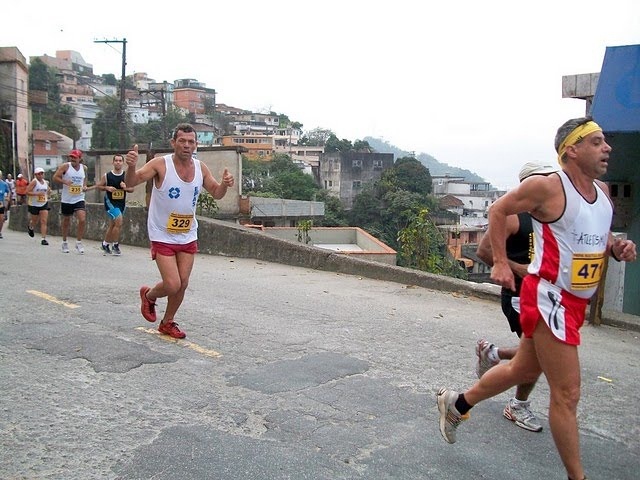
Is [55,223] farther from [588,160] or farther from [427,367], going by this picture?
[588,160]

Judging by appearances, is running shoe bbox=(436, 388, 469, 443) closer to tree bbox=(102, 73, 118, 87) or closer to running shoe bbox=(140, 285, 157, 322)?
running shoe bbox=(140, 285, 157, 322)

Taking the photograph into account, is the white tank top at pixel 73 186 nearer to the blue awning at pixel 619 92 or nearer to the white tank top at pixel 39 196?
the white tank top at pixel 39 196

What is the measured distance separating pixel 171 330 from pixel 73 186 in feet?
22.4

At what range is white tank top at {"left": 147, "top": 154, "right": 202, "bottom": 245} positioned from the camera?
18.3ft

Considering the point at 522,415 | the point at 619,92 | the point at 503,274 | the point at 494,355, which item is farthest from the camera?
the point at 619,92

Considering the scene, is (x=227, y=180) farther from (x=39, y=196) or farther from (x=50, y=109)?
(x=50, y=109)

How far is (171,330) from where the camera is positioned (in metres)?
5.65

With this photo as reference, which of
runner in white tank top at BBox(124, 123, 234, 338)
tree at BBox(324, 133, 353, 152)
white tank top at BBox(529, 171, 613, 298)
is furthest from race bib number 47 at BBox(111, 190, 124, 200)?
tree at BBox(324, 133, 353, 152)

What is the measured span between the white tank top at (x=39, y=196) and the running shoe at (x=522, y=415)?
11.8 metres

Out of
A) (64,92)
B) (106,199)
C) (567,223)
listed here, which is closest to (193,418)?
(567,223)

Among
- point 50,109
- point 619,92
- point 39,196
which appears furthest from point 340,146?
point 619,92

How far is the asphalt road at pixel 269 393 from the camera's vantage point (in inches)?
131

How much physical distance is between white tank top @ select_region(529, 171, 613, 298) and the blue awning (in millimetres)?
4061

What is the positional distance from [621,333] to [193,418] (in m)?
5.10
